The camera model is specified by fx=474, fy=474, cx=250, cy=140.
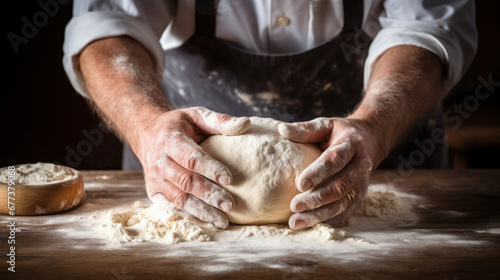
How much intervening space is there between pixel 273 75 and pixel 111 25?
0.63m

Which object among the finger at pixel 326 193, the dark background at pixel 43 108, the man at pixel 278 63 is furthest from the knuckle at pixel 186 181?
the dark background at pixel 43 108

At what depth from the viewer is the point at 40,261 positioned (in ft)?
3.35

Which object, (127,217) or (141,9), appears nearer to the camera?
(127,217)

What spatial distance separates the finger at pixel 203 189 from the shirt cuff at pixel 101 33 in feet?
2.43

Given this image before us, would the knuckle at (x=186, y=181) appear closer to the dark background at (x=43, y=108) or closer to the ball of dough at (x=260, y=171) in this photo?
the ball of dough at (x=260, y=171)

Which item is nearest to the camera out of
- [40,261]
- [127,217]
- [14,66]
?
[40,261]

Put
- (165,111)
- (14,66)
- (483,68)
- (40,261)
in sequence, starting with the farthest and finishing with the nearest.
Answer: (483,68) → (14,66) → (165,111) → (40,261)

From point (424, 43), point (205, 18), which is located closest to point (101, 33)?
point (205, 18)

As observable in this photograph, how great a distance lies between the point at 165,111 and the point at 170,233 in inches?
15.7

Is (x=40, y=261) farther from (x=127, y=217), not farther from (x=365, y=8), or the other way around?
(x=365, y=8)

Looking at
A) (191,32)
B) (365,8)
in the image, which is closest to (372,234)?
(365,8)

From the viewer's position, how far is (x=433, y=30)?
5.72ft

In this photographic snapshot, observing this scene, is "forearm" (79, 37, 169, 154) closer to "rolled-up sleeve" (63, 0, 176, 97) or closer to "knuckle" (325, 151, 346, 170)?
"rolled-up sleeve" (63, 0, 176, 97)

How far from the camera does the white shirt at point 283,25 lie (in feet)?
5.64
